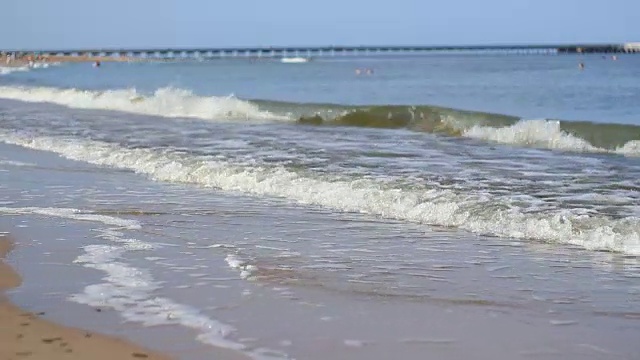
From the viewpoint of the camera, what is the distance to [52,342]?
537 centimetres

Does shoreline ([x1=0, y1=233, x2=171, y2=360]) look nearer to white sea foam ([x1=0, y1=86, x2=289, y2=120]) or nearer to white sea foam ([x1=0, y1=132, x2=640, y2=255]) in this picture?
white sea foam ([x1=0, y1=132, x2=640, y2=255])

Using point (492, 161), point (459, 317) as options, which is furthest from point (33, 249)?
point (492, 161)

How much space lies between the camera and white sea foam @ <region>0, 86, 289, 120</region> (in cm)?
2866

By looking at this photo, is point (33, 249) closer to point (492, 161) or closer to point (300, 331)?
point (300, 331)

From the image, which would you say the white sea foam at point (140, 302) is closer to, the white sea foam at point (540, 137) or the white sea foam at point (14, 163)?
the white sea foam at point (14, 163)

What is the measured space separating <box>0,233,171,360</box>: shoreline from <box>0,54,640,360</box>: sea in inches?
6.4

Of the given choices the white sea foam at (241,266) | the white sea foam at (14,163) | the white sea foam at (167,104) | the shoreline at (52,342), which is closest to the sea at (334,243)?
the white sea foam at (241,266)

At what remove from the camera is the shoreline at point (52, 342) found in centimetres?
514

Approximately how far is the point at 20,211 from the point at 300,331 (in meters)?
5.62

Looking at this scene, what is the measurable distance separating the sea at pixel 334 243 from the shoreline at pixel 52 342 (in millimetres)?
163

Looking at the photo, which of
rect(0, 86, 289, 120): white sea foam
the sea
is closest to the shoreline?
the sea

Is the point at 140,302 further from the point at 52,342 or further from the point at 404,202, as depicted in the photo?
the point at 404,202

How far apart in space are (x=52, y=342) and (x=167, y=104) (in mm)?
27153

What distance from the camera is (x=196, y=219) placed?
9930mm
